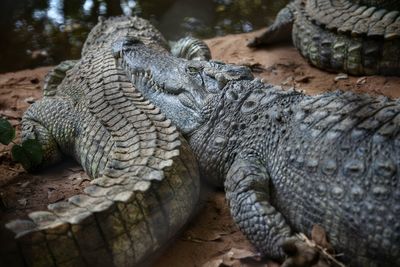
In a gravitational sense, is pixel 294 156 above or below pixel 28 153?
above

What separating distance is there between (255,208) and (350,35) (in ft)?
7.87

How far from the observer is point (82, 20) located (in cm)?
636

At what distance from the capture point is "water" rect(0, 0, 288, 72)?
5.86 meters

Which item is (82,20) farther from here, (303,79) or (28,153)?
(28,153)

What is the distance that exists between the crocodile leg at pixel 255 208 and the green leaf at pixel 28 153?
141 cm

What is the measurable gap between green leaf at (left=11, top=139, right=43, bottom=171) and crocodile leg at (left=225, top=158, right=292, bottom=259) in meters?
1.41

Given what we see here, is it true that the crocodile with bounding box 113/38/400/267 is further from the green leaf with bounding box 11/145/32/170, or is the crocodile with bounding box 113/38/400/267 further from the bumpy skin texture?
the green leaf with bounding box 11/145/32/170

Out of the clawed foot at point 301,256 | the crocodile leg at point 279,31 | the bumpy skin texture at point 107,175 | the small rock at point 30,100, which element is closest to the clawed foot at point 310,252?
the clawed foot at point 301,256

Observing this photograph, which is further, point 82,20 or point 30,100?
point 82,20

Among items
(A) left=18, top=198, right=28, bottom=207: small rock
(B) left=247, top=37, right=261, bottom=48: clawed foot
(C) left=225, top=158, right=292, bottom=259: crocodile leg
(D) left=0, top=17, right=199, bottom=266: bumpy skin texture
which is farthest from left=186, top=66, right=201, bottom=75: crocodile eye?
(B) left=247, top=37, right=261, bottom=48: clawed foot

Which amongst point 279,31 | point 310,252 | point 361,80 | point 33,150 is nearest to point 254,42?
point 279,31

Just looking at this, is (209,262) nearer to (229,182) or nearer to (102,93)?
(229,182)

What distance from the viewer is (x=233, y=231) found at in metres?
2.71

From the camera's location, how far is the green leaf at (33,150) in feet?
11.0
